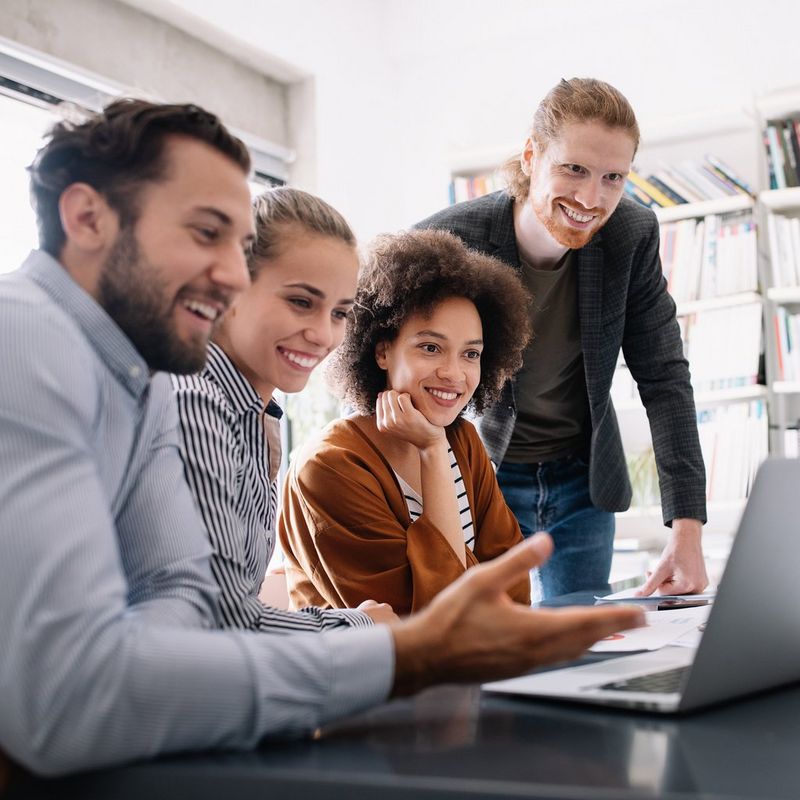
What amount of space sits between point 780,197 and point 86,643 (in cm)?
332

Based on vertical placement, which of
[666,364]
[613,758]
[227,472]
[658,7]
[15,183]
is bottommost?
[613,758]

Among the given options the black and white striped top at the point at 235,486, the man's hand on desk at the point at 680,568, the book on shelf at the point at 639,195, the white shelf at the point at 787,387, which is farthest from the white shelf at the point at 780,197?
the black and white striped top at the point at 235,486

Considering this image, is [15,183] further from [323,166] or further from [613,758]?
[613,758]

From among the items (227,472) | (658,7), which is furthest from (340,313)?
(658,7)

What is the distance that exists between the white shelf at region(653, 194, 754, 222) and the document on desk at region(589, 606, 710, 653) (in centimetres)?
249

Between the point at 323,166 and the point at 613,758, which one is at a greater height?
the point at 323,166

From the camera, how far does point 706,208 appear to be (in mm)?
3584

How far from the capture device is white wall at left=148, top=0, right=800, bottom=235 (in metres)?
3.78

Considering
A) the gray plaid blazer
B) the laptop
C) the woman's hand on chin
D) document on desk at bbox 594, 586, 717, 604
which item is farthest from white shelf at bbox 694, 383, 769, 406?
the laptop

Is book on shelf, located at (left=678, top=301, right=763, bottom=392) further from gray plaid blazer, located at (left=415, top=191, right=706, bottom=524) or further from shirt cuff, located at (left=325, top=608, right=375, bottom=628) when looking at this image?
shirt cuff, located at (left=325, top=608, right=375, bottom=628)

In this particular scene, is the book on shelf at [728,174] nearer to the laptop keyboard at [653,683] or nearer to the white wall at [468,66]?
the white wall at [468,66]

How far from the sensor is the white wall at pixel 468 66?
378 centimetres

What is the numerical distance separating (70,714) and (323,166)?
372 cm

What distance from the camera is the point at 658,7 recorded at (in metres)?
3.99
